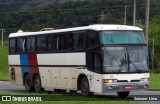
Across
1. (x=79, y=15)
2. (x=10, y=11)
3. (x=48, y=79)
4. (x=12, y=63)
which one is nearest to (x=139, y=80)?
(x=48, y=79)

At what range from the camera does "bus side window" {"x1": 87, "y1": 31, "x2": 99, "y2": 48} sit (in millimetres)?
22719

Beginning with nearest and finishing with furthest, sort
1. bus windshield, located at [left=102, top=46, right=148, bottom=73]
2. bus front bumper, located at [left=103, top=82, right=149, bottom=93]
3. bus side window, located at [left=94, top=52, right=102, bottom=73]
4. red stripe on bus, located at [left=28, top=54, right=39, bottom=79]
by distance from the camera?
bus front bumper, located at [left=103, top=82, right=149, bottom=93]
bus windshield, located at [left=102, top=46, right=148, bottom=73]
bus side window, located at [left=94, top=52, right=102, bottom=73]
red stripe on bus, located at [left=28, top=54, right=39, bottom=79]

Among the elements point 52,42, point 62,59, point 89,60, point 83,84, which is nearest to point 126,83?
point 89,60

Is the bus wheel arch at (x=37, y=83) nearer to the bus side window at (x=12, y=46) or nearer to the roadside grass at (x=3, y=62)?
the bus side window at (x=12, y=46)

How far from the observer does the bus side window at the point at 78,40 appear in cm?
2383

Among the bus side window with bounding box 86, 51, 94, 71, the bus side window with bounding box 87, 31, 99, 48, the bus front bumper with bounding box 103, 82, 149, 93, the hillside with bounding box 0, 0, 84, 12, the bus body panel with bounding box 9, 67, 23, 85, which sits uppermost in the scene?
the hillside with bounding box 0, 0, 84, 12

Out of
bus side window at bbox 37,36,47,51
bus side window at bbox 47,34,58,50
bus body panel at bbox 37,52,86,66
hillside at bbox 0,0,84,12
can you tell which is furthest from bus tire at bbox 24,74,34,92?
hillside at bbox 0,0,84,12

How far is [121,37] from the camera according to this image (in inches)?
902

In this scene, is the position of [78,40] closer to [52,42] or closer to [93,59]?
[93,59]

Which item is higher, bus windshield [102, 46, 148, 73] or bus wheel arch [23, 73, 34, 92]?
bus windshield [102, 46, 148, 73]

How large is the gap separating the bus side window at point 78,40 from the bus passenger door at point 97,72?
4.69 ft

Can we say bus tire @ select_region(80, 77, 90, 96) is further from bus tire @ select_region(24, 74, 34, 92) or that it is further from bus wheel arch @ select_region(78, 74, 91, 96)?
bus tire @ select_region(24, 74, 34, 92)

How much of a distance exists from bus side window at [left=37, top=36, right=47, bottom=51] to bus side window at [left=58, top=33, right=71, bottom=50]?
6.18 ft

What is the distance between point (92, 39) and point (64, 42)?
109 inches
